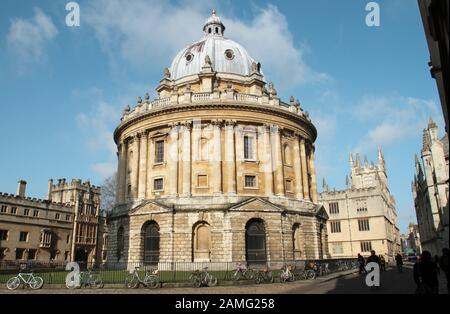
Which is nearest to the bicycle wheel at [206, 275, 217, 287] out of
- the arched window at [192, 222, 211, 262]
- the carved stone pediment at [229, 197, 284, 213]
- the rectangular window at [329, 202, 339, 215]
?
the arched window at [192, 222, 211, 262]

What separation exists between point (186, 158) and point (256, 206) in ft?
25.9

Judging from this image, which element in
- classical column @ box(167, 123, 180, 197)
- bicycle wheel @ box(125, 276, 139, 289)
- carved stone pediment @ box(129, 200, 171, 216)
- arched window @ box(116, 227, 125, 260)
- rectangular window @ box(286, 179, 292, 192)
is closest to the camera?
bicycle wheel @ box(125, 276, 139, 289)

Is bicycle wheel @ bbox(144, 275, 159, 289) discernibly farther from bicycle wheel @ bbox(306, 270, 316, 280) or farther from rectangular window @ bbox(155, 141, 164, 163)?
rectangular window @ bbox(155, 141, 164, 163)

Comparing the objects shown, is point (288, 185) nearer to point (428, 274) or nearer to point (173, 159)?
point (173, 159)

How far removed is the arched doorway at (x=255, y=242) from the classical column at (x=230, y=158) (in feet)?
11.5

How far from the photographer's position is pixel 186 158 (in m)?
34.2

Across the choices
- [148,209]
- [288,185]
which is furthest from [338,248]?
[148,209]

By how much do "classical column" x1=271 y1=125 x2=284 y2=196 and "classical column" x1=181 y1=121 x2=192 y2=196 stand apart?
8.21 metres

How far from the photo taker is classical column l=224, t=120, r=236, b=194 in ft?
110

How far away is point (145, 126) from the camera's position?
37344 mm

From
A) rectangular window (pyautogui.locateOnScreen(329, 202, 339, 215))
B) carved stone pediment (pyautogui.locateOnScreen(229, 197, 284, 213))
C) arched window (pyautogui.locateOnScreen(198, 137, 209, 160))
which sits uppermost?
arched window (pyautogui.locateOnScreen(198, 137, 209, 160))

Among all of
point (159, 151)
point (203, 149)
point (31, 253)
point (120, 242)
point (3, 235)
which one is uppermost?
point (159, 151)

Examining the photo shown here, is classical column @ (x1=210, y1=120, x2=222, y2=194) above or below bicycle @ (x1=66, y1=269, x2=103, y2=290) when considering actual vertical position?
above
